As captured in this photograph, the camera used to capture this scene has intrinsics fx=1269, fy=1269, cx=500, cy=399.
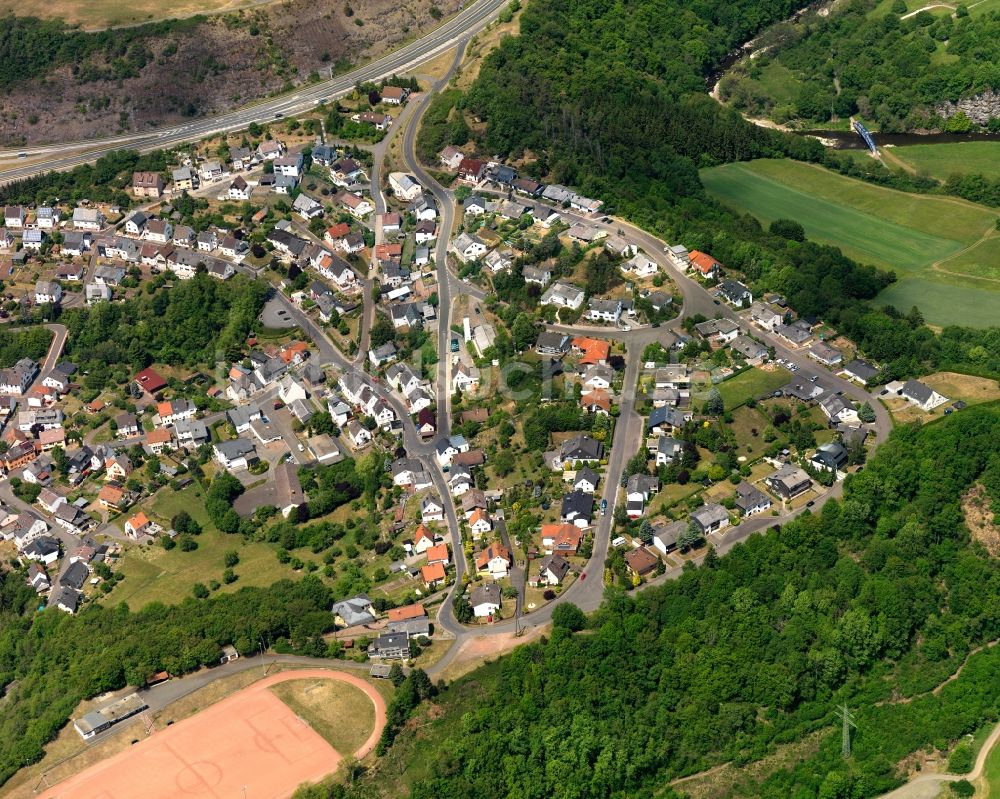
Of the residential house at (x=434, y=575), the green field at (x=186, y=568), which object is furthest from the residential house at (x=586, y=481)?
the green field at (x=186, y=568)

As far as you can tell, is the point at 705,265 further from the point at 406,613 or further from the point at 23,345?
the point at 23,345

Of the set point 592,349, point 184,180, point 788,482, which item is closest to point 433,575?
point 592,349

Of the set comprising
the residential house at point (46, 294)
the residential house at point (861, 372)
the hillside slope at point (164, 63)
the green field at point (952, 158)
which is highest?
the hillside slope at point (164, 63)

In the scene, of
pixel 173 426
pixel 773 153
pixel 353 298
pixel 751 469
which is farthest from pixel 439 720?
pixel 773 153

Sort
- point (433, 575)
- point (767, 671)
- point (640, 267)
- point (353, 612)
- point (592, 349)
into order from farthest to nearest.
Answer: point (640, 267)
point (592, 349)
point (433, 575)
point (353, 612)
point (767, 671)

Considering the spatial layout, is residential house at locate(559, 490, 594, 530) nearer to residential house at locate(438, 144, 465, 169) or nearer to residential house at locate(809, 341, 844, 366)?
residential house at locate(809, 341, 844, 366)

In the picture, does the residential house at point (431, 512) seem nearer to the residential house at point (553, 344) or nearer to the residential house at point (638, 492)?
the residential house at point (638, 492)

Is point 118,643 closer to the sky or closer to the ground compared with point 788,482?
closer to the ground

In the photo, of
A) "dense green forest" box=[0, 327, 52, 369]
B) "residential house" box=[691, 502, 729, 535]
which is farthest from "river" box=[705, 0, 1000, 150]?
"dense green forest" box=[0, 327, 52, 369]
